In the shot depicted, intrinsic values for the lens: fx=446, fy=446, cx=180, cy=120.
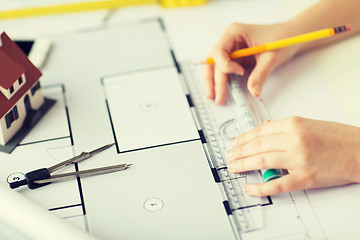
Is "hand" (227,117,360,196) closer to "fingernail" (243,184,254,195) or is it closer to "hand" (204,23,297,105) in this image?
"fingernail" (243,184,254,195)

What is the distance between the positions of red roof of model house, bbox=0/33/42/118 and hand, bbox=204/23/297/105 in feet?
0.99

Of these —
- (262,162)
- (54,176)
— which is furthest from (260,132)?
(54,176)

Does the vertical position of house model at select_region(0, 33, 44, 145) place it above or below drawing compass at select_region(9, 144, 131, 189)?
above

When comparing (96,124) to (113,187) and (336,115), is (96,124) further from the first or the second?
(336,115)

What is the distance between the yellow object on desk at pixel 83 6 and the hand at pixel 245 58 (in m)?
0.20

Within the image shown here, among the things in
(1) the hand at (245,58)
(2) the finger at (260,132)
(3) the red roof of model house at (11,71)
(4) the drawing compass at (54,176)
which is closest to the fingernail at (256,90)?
(1) the hand at (245,58)

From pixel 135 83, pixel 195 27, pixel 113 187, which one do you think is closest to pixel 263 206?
pixel 113 187

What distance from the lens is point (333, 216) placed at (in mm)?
592

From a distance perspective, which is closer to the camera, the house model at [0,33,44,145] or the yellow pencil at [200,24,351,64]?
the house model at [0,33,44,145]

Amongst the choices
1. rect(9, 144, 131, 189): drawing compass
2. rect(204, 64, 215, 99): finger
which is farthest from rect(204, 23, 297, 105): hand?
rect(9, 144, 131, 189): drawing compass

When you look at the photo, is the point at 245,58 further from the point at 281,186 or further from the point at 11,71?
the point at 11,71

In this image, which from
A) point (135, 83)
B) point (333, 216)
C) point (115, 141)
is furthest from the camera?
point (135, 83)

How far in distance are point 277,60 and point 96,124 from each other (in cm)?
35

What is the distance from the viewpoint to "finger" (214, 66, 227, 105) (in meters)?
0.78
